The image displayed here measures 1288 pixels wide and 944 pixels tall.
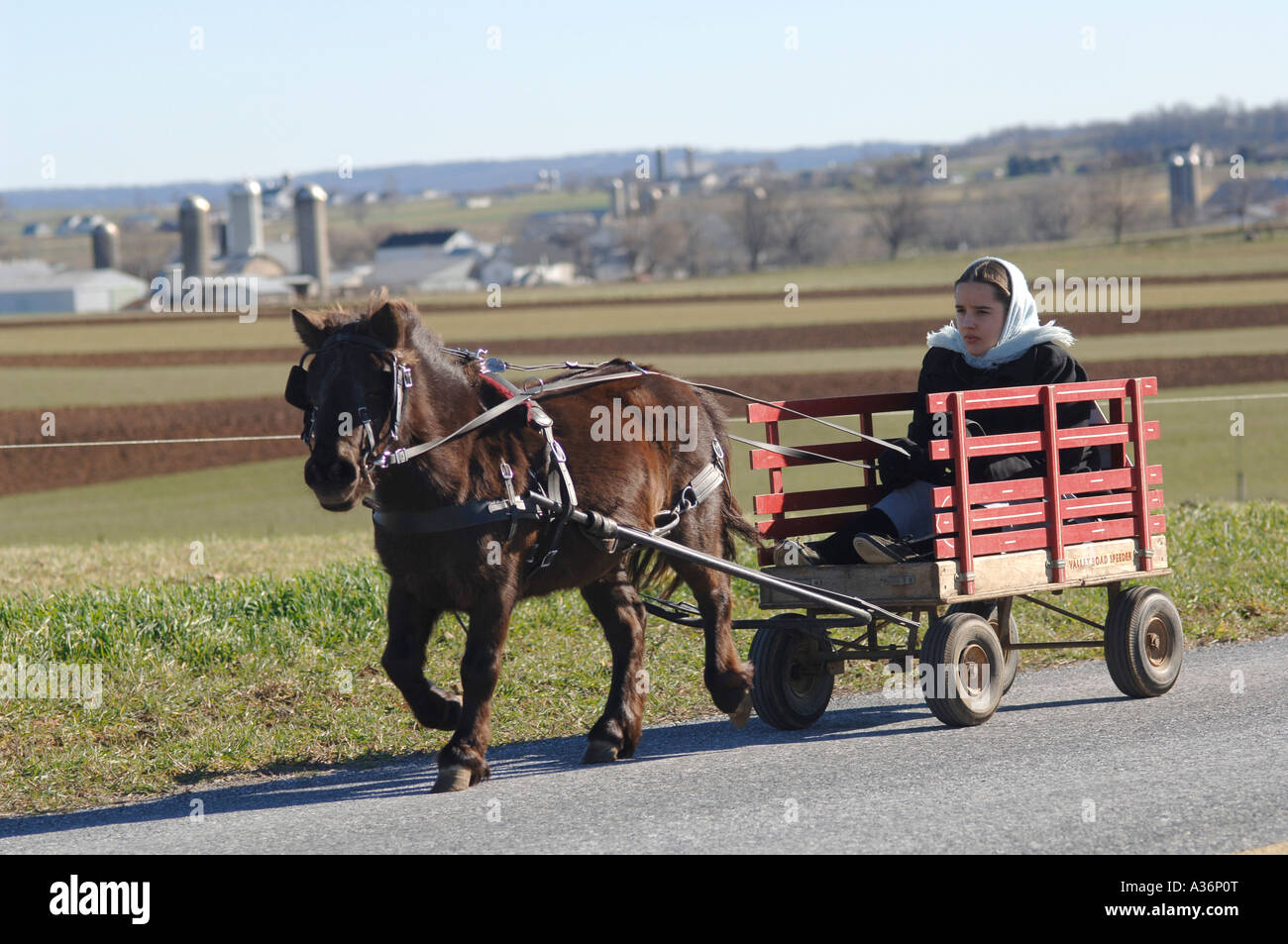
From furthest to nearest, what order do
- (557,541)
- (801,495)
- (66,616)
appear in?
(66,616), (801,495), (557,541)

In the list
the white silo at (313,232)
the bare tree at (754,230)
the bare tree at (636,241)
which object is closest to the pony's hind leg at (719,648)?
the bare tree at (754,230)

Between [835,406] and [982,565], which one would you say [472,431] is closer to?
[835,406]

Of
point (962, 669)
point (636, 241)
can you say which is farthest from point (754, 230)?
point (962, 669)

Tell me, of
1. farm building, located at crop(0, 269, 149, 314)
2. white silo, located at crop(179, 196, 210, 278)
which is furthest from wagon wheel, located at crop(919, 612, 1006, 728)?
white silo, located at crop(179, 196, 210, 278)

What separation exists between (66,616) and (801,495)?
4.44m

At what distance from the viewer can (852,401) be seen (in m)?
7.99

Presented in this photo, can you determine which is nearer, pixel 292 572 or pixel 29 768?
pixel 29 768

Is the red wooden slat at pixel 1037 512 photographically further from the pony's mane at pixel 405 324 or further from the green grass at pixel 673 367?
the green grass at pixel 673 367

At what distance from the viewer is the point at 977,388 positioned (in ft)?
25.4

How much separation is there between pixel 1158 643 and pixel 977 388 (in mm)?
1627

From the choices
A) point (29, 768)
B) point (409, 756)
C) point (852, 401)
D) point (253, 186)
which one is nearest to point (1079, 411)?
point (852, 401)

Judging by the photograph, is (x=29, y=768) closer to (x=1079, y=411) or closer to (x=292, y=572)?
(x=292, y=572)

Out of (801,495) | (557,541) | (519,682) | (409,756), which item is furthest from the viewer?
(519,682)

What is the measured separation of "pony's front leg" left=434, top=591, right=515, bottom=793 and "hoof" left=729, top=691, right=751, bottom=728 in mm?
1486
